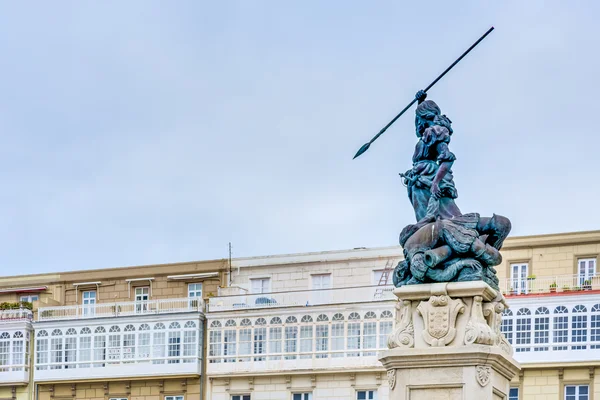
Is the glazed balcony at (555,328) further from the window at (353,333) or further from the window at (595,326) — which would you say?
the window at (353,333)

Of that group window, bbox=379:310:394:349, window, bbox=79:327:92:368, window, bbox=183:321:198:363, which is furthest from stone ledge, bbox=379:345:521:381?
window, bbox=79:327:92:368

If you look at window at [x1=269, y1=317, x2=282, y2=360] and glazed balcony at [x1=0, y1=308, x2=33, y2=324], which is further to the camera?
glazed balcony at [x1=0, y1=308, x2=33, y2=324]

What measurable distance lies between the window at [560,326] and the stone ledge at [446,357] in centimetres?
4758

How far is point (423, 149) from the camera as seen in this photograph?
701 inches

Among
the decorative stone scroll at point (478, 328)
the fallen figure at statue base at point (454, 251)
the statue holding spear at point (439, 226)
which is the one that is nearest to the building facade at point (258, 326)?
the statue holding spear at point (439, 226)

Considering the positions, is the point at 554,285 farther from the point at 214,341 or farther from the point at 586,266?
the point at 214,341

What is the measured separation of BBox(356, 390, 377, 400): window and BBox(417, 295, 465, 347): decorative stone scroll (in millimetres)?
50773

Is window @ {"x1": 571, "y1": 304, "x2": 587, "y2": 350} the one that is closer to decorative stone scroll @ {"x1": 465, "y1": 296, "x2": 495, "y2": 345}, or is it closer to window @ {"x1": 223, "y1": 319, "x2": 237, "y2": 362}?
window @ {"x1": 223, "y1": 319, "x2": 237, "y2": 362}

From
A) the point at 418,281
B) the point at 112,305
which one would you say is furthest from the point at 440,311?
the point at 112,305

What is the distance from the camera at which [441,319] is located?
1672cm

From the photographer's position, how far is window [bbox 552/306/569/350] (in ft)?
209

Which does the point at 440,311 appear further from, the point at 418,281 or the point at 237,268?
the point at 237,268

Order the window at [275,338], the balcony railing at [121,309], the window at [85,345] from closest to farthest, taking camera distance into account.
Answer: the window at [275,338]
the balcony railing at [121,309]
the window at [85,345]

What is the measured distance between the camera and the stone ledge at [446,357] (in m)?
16.5
